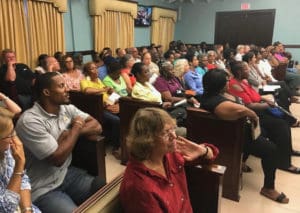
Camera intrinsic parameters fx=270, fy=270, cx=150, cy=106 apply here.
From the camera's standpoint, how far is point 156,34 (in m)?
7.58

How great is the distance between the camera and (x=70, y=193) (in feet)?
4.92

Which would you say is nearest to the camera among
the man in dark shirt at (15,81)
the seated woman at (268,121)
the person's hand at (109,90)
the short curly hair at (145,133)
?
the short curly hair at (145,133)

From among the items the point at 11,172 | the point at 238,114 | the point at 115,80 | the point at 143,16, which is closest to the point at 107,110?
the point at 115,80

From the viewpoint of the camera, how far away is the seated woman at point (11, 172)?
39.6 inches

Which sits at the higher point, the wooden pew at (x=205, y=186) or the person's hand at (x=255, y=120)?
the person's hand at (x=255, y=120)

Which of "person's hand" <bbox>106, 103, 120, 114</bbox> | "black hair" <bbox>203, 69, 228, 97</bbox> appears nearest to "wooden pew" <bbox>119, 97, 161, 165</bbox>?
"person's hand" <bbox>106, 103, 120, 114</bbox>

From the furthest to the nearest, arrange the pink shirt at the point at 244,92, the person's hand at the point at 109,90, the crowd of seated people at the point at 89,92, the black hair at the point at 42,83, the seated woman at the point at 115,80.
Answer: the seated woman at the point at 115,80 < the person's hand at the point at 109,90 < the pink shirt at the point at 244,92 < the black hair at the point at 42,83 < the crowd of seated people at the point at 89,92

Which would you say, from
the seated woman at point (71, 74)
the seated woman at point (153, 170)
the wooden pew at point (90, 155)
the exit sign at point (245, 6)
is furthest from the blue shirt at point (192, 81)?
the exit sign at point (245, 6)

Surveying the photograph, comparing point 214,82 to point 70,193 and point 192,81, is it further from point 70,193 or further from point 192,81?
point 192,81

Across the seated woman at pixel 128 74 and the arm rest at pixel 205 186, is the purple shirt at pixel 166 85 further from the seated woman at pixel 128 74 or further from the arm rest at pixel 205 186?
the arm rest at pixel 205 186

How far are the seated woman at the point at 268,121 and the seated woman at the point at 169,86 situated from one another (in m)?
0.57

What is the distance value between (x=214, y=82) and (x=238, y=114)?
12.1 inches

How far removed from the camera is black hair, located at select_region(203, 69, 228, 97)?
206 centimetres

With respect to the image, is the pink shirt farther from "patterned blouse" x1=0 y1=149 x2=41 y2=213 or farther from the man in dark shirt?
the man in dark shirt
